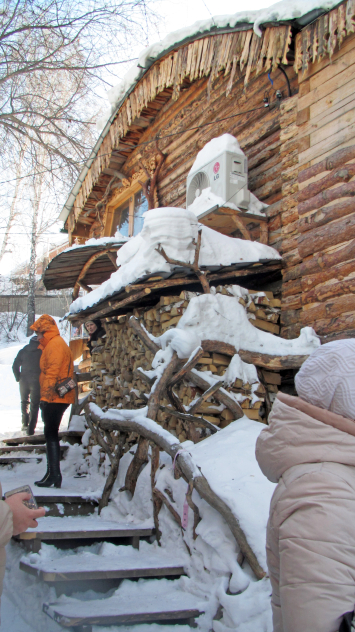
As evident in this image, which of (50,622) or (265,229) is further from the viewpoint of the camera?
(265,229)

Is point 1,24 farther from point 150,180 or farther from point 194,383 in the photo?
point 194,383

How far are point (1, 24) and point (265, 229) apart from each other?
171 inches

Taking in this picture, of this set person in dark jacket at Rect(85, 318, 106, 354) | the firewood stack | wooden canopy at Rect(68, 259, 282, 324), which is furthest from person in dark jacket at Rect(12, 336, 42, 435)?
wooden canopy at Rect(68, 259, 282, 324)

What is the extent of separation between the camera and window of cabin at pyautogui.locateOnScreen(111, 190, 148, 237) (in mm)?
9586

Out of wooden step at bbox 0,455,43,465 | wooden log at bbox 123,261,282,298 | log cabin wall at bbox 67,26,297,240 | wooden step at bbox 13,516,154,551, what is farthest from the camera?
wooden step at bbox 0,455,43,465

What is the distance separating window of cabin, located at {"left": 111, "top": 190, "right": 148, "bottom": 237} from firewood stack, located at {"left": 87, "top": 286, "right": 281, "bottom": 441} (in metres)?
3.07

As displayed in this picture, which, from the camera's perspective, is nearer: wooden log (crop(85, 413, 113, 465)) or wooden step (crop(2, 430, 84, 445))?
wooden log (crop(85, 413, 113, 465))

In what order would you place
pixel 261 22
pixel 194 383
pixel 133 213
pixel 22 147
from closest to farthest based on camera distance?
pixel 194 383, pixel 261 22, pixel 22 147, pixel 133 213

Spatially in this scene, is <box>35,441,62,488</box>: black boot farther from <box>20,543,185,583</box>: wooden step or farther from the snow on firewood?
<box>20,543,185,583</box>: wooden step

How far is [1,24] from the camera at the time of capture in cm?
622

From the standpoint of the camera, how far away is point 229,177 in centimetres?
600

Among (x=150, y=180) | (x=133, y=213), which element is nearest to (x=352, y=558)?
(x=150, y=180)

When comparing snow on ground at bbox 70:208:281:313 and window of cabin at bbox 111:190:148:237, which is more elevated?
window of cabin at bbox 111:190:148:237

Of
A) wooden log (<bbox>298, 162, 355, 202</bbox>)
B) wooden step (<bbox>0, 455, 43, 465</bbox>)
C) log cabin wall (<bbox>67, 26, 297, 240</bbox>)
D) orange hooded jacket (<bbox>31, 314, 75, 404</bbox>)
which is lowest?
wooden step (<bbox>0, 455, 43, 465</bbox>)
